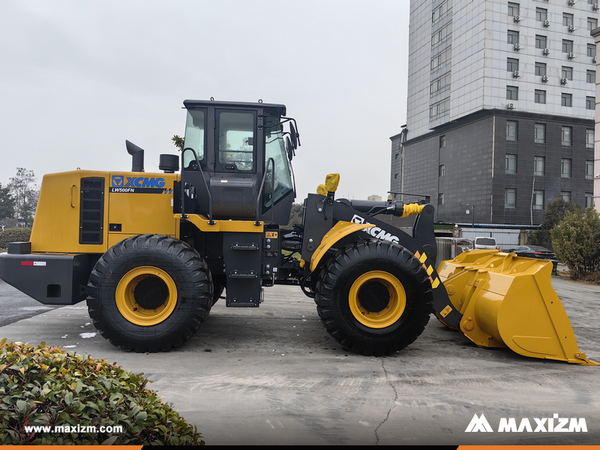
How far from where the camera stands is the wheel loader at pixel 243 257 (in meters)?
5.01

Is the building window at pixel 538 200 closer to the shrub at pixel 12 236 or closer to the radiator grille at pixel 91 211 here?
the shrub at pixel 12 236

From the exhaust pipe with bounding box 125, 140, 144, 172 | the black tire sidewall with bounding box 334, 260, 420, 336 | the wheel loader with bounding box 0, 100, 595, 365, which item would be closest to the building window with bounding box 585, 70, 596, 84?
the wheel loader with bounding box 0, 100, 595, 365

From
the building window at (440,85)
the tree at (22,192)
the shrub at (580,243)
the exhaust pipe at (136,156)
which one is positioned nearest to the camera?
the exhaust pipe at (136,156)

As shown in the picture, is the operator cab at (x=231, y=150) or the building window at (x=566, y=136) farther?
the building window at (x=566, y=136)

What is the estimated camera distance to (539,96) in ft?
120

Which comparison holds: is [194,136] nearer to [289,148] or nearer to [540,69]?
[289,148]

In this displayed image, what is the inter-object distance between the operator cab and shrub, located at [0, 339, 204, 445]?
11.1 ft

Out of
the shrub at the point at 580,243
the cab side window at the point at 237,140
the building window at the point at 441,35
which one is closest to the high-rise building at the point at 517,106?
the building window at the point at 441,35

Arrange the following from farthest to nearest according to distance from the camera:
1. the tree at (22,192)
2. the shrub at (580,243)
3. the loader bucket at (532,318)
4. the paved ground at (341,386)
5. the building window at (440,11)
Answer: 1. the building window at (440,11)
2. the tree at (22,192)
3. the shrub at (580,243)
4. the loader bucket at (532,318)
5. the paved ground at (341,386)

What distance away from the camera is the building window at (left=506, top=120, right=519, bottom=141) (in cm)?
3556

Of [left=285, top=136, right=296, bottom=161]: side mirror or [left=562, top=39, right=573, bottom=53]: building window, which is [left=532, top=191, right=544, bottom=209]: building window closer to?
[left=562, top=39, right=573, bottom=53]: building window

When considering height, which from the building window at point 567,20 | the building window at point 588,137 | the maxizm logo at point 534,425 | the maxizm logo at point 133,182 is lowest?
the maxizm logo at point 534,425

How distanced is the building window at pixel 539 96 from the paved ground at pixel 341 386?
1433 inches

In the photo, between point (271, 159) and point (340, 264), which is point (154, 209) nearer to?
point (271, 159)
